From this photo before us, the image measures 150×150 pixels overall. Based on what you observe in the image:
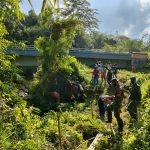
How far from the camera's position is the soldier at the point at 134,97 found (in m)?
13.7

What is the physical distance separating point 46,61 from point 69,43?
2032 mm

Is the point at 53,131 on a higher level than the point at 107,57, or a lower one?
higher

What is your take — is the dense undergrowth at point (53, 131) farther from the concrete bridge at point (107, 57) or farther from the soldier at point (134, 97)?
the concrete bridge at point (107, 57)

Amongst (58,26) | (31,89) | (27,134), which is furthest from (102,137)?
(58,26)

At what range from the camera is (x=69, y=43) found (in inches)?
1035

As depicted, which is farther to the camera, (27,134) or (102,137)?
(102,137)

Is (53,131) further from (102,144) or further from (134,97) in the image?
(134,97)

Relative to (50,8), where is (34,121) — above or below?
below

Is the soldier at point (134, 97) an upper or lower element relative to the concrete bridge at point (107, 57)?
upper

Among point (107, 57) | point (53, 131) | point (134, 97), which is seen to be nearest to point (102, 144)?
point (53, 131)

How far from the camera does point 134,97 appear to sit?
1380 cm

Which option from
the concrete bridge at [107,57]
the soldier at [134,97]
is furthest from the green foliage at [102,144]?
the concrete bridge at [107,57]

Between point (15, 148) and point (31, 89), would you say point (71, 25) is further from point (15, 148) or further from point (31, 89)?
point (15, 148)

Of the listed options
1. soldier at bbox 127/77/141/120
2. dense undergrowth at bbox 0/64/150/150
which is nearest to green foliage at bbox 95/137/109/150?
dense undergrowth at bbox 0/64/150/150
